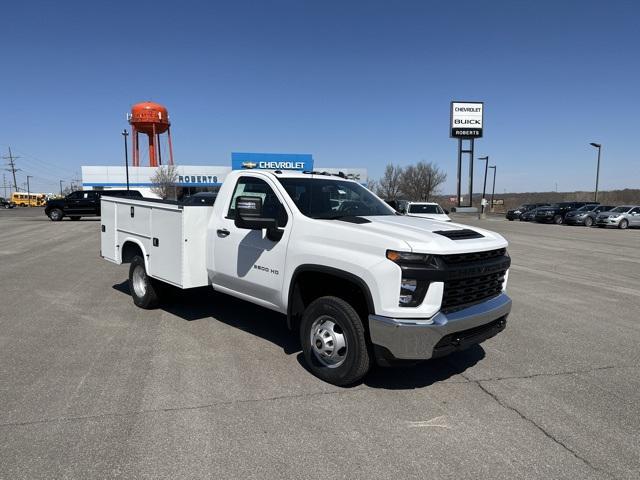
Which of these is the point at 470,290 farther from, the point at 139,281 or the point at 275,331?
the point at 139,281

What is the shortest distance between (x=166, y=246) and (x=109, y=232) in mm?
2063

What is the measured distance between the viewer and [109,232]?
7.20 meters

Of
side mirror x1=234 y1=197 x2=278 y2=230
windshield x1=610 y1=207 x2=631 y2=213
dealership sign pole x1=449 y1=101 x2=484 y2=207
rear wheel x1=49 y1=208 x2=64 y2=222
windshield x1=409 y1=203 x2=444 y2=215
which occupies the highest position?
dealership sign pole x1=449 y1=101 x2=484 y2=207

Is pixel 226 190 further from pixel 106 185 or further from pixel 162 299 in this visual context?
pixel 106 185

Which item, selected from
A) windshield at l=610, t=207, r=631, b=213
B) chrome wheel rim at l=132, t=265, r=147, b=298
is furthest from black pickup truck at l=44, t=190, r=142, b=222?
windshield at l=610, t=207, r=631, b=213

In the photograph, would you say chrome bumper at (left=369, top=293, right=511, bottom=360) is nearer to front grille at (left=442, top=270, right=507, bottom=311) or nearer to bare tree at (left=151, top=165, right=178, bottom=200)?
front grille at (left=442, top=270, right=507, bottom=311)

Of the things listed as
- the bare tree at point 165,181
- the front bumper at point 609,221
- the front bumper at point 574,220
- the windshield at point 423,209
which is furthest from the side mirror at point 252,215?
the bare tree at point 165,181

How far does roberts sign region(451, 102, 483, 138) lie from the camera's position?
48.5 metres

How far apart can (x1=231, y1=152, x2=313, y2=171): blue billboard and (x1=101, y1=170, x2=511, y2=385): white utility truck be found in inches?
1438

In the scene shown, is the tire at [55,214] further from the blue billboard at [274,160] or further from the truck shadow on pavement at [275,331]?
the truck shadow on pavement at [275,331]

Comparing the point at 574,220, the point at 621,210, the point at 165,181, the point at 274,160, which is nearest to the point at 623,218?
the point at 621,210

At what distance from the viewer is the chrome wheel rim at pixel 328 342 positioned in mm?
4039

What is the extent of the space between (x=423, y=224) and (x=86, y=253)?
453 inches

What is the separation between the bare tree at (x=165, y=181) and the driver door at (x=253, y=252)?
44891mm
